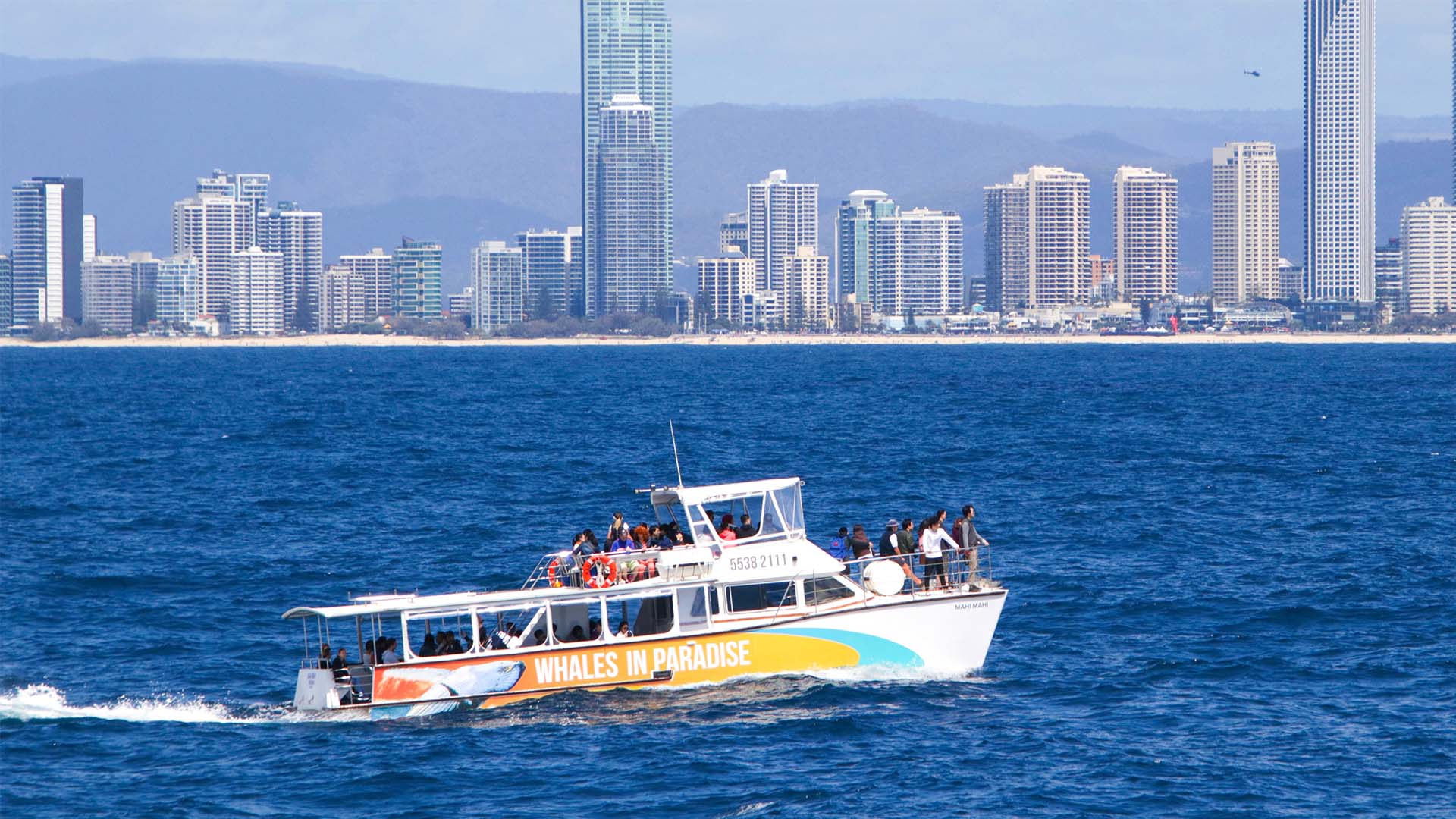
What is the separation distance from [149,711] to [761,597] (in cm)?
1219

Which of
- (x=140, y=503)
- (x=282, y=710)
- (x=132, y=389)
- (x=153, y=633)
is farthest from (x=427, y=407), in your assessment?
(x=282, y=710)

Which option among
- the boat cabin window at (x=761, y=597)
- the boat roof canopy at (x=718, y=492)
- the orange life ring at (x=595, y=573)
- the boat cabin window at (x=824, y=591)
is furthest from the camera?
the boat roof canopy at (x=718, y=492)

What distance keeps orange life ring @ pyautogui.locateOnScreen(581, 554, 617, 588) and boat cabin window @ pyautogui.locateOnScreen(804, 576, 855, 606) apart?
12.3 ft

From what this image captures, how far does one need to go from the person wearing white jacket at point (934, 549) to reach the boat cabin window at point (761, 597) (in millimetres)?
2830

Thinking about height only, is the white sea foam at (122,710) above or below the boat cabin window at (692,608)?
below

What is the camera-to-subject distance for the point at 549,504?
65188 millimetres

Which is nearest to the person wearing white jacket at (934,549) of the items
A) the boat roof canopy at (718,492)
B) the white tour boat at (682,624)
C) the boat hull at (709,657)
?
the white tour boat at (682,624)

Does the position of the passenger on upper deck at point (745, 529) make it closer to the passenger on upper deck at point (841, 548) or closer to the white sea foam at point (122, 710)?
the passenger on upper deck at point (841, 548)

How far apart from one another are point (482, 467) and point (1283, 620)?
44733mm

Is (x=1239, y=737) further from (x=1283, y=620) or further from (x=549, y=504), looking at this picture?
(x=549, y=504)

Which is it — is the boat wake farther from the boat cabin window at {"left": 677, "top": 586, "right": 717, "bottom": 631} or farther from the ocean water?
the boat cabin window at {"left": 677, "top": 586, "right": 717, "bottom": 631}

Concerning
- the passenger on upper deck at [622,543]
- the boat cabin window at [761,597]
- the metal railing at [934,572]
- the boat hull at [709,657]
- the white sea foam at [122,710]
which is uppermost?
the passenger on upper deck at [622,543]

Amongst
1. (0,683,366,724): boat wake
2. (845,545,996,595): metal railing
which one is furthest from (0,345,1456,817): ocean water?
(845,545,996,595): metal railing

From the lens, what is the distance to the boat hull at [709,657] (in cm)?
3331
